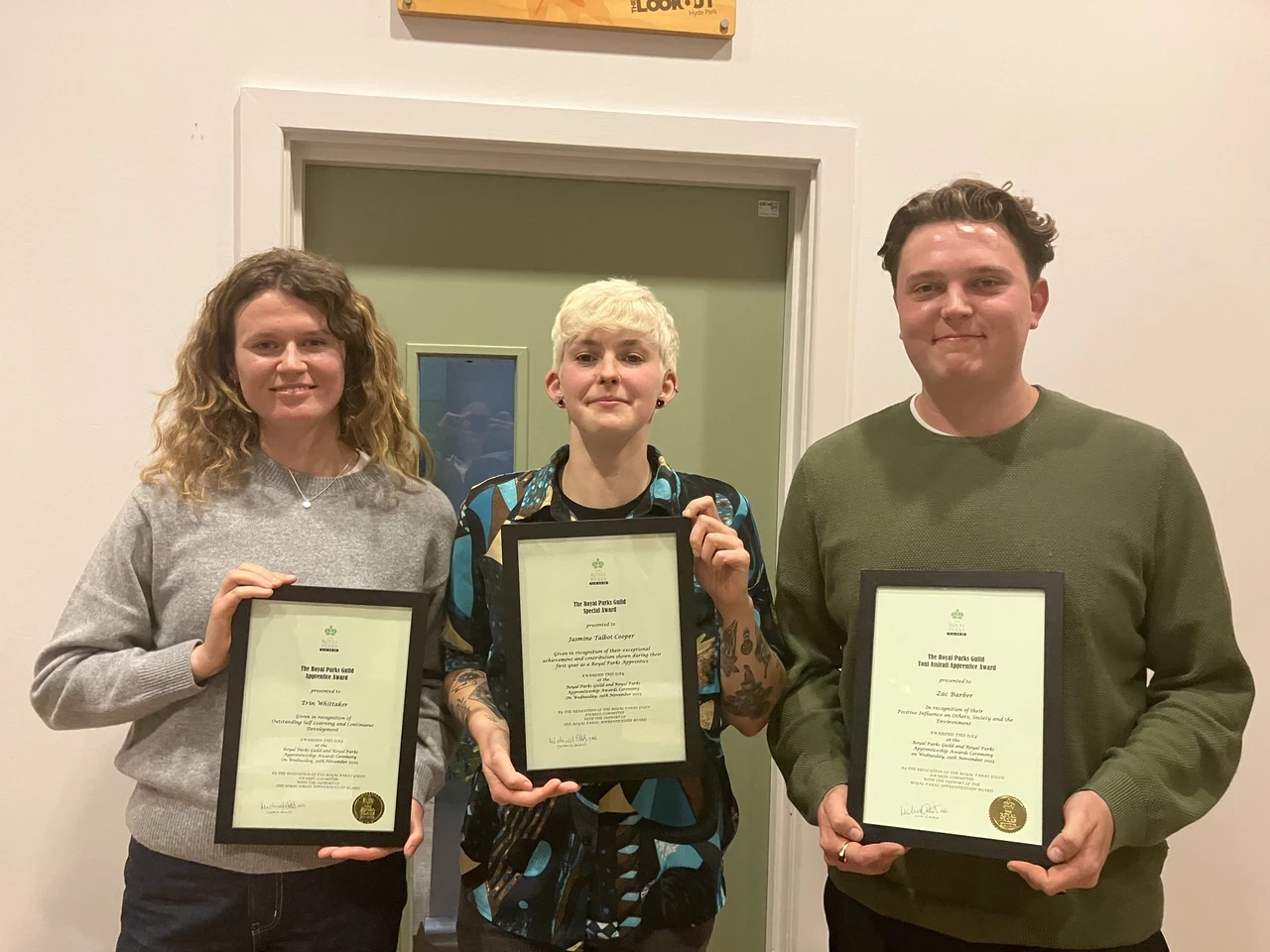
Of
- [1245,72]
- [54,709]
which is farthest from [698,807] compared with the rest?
[1245,72]

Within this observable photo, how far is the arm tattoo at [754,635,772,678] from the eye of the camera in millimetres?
1343

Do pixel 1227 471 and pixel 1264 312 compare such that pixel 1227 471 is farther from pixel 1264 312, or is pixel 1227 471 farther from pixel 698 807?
pixel 698 807

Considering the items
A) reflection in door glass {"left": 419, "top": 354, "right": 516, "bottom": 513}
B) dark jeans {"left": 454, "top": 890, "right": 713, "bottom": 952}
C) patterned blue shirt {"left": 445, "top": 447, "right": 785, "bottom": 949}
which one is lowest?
dark jeans {"left": 454, "top": 890, "right": 713, "bottom": 952}

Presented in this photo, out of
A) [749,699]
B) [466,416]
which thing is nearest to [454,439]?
[466,416]

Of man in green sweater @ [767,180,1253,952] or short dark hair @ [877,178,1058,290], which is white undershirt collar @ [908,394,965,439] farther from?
short dark hair @ [877,178,1058,290]

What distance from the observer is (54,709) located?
52.1 inches

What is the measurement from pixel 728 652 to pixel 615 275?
3.76 ft

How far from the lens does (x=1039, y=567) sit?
4.03ft

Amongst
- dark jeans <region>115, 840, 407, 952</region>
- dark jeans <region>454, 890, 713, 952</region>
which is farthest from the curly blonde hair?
dark jeans <region>454, 890, 713, 952</region>

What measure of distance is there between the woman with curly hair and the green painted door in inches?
26.4

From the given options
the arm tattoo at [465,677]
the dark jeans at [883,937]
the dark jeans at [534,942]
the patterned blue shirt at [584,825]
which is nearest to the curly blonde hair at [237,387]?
the patterned blue shirt at [584,825]

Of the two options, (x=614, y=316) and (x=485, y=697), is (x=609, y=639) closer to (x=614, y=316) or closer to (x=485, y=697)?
(x=485, y=697)

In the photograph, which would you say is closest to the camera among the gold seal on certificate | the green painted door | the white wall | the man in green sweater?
the gold seal on certificate

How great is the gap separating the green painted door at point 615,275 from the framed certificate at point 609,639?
0.94 m
